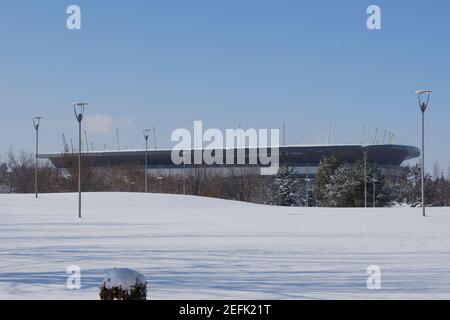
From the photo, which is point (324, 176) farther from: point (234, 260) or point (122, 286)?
point (122, 286)

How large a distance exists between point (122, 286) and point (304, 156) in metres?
94.6

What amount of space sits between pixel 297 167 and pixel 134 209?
207ft

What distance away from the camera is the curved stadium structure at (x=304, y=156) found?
96812 mm

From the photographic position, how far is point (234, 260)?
45.5 feet

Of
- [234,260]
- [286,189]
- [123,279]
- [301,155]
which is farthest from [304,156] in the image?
[123,279]

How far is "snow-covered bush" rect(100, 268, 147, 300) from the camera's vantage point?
6.78m

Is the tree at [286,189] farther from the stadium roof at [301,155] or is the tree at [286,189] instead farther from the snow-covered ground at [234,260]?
the snow-covered ground at [234,260]

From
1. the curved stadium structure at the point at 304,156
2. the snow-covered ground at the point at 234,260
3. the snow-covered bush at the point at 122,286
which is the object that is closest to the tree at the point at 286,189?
the curved stadium structure at the point at 304,156

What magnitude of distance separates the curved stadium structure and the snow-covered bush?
8501 centimetres
